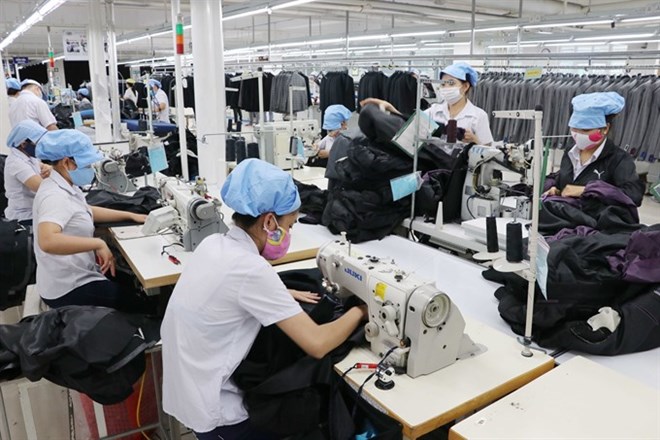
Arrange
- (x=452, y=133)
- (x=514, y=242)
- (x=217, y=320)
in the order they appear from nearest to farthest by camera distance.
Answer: (x=217, y=320), (x=514, y=242), (x=452, y=133)

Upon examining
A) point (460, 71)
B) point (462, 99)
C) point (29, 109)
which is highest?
point (460, 71)

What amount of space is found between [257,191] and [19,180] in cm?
286

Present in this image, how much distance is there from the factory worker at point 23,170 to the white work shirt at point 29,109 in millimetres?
2563

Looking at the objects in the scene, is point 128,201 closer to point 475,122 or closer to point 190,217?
point 190,217

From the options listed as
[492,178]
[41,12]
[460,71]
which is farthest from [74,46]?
[492,178]

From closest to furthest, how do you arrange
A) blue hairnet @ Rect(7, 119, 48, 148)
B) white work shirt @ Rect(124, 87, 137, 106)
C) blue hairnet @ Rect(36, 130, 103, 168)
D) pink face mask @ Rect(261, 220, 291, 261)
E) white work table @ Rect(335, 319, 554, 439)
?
1. white work table @ Rect(335, 319, 554, 439)
2. pink face mask @ Rect(261, 220, 291, 261)
3. blue hairnet @ Rect(36, 130, 103, 168)
4. blue hairnet @ Rect(7, 119, 48, 148)
5. white work shirt @ Rect(124, 87, 137, 106)

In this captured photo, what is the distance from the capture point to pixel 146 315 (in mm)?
2828

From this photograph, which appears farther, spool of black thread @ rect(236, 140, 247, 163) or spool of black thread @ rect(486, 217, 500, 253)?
spool of black thread @ rect(236, 140, 247, 163)

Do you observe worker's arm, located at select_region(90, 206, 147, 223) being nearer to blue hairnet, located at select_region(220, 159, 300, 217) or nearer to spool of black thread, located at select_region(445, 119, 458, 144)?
blue hairnet, located at select_region(220, 159, 300, 217)

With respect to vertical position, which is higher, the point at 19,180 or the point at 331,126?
the point at 331,126

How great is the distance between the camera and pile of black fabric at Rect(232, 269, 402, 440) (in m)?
1.61

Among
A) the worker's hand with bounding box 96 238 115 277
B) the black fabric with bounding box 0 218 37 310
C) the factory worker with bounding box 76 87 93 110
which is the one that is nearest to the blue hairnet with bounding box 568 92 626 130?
the worker's hand with bounding box 96 238 115 277

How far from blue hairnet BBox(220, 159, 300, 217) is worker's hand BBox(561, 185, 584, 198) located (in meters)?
1.77

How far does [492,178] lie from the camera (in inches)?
120
